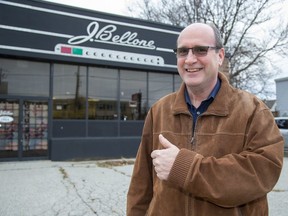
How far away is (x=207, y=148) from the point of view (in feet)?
5.89

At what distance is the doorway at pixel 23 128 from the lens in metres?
11.1

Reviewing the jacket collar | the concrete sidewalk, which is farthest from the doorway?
the jacket collar

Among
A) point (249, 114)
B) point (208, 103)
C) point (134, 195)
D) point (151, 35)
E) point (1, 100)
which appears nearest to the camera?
point (249, 114)

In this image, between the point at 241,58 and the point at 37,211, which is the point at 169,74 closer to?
the point at 37,211

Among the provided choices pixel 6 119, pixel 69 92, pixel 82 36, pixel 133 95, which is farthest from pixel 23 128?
pixel 133 95

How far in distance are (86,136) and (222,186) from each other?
36.6ft

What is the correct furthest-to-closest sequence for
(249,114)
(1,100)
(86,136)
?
(86,136) → (1,100) → (249,114)

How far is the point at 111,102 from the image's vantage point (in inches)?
513

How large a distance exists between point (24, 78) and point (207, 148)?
10.9 meters

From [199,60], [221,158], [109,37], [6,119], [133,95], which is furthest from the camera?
[133,95]

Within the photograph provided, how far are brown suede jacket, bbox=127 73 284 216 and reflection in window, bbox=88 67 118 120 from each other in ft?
34.9

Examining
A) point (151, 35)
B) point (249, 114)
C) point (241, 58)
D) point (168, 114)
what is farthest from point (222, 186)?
point (241, 58)

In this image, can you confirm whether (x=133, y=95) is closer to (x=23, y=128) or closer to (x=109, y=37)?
(x=109, y=37)

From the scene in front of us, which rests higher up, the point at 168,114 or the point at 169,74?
the point at 169,74
